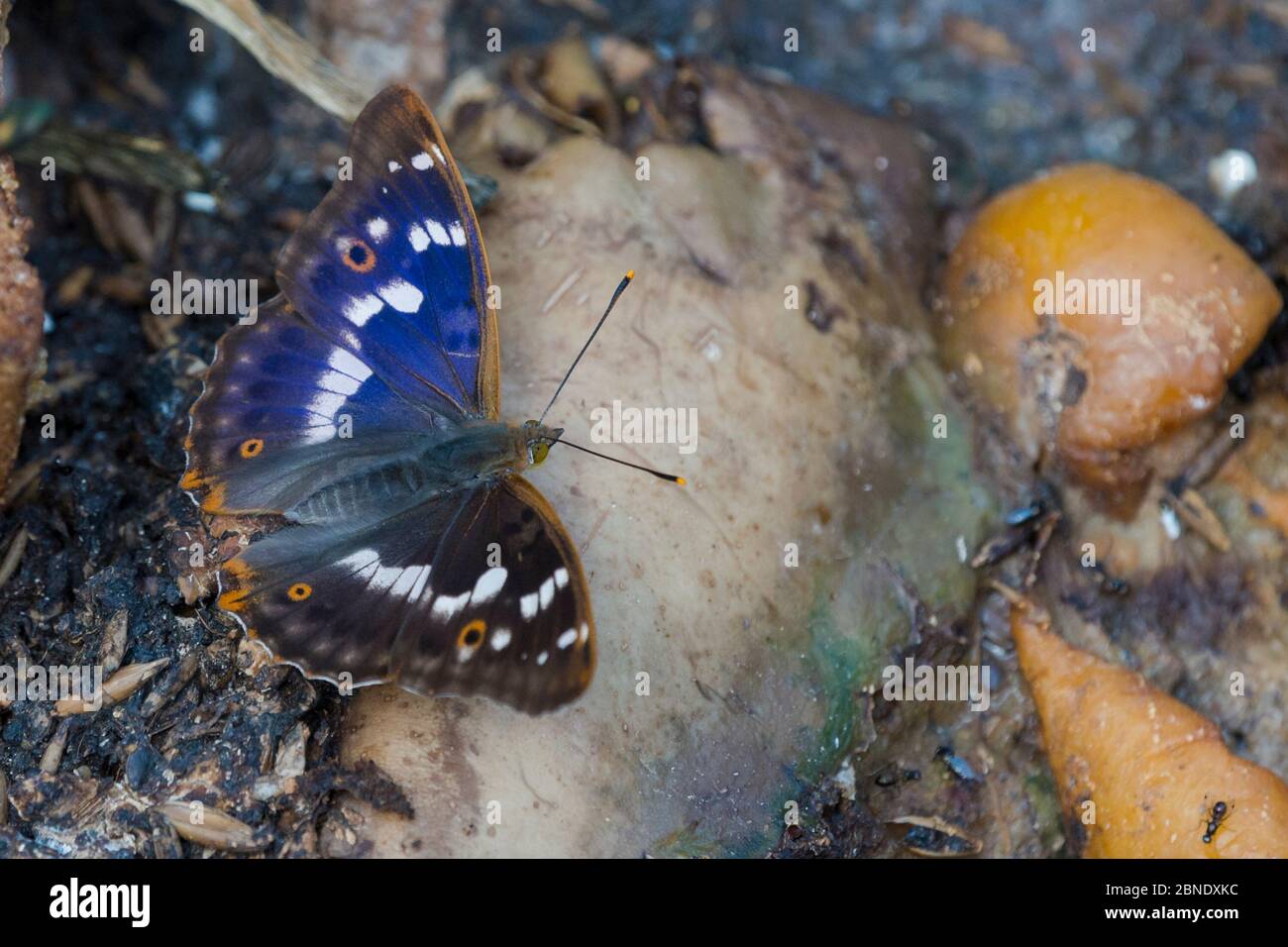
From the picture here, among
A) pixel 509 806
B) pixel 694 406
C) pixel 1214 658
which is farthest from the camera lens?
pixel 1214 658

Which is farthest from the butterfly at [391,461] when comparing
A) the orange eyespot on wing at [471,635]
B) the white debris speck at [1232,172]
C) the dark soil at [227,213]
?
the white debris speck at [1232,172]

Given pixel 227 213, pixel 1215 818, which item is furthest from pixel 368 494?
pixel 1215 818

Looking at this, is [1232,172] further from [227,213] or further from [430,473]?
[227,213]

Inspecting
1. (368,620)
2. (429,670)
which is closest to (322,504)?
(368,620)

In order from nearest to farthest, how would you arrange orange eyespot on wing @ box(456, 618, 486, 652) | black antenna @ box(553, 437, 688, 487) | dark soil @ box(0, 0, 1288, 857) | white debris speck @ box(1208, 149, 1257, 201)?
orange eyespot on wing @ box(456, 618, 486, 652)
dark soil @ box(0, 0, 1288, 857)
black antenna @ box(553, 437, 688, 487)
white debris speck @ box(1208, 149, 1257, 201)

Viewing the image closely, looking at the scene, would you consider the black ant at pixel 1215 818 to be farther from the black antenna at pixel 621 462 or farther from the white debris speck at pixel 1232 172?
the white debris speck at pixel 1232 172

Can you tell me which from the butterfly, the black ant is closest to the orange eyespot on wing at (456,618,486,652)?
the butterfly

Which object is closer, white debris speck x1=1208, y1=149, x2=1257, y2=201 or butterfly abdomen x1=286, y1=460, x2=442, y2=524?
butterfly abdomen x1=286, y1=460, x2=442, y2=524

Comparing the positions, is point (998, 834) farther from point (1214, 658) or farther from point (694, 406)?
point (694, 406)

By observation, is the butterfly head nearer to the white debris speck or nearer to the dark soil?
the dark soil
